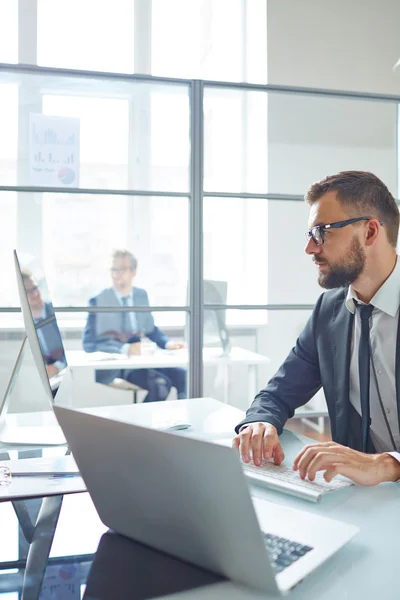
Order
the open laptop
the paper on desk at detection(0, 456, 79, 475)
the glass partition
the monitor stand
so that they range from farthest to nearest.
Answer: the glass partition
the monitor stand
the paper on desk at detection(0, 456, 79, 475)
the open laptop

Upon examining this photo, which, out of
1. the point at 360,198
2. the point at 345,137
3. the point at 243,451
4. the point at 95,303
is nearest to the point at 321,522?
the point at 243,451

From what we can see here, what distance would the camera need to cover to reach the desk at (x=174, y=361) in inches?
126

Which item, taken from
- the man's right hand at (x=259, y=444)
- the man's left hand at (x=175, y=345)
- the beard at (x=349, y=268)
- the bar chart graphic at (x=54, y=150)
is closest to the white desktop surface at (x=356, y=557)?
the man's right hand at (x=259, y=444)

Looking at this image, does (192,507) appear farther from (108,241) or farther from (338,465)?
(108,241)

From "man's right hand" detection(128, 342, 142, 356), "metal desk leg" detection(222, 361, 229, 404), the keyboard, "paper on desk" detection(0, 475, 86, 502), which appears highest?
"man's right hand" detection(128, 342, 142, 356)

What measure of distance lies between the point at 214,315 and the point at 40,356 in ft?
6.29

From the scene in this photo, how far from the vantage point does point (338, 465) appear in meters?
1.12

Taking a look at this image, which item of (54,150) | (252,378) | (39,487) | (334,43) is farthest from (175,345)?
(334,43)

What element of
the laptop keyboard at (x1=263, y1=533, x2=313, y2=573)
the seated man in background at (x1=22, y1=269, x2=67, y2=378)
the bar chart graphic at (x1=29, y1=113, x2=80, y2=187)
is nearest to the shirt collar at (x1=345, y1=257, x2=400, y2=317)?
the seated man in background at (x1=22, y1=269, x2=67, y2=378)

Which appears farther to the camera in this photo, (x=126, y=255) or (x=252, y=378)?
(x=252, y=378)

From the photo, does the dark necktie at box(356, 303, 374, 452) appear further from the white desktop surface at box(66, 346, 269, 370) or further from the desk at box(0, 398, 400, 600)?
the white desktop surface at box(66, 346, 269, 370)

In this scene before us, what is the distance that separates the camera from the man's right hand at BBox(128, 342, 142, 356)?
323 cm

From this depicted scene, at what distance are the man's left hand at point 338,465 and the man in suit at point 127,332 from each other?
2.10 metres

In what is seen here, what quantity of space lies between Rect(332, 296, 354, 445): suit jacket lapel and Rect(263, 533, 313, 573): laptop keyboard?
2.86 feet
